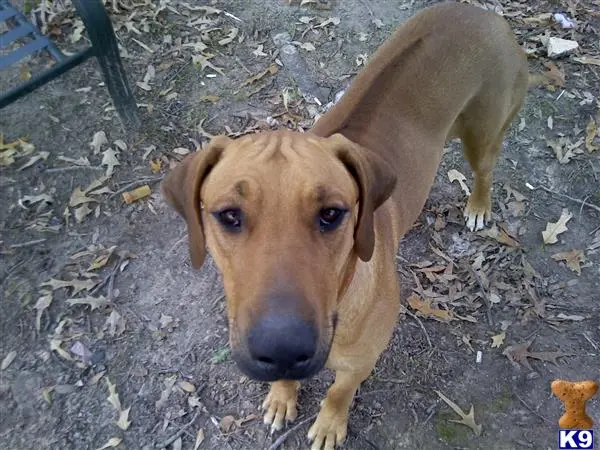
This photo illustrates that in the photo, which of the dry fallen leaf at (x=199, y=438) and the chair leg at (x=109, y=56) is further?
the chair leg at (x=109, y=56)

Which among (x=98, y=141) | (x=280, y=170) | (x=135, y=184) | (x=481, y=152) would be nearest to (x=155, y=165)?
(x=135, y=184)

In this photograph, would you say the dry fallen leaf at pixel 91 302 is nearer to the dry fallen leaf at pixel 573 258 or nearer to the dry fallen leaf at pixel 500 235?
the dry fallen leaf at pixel 500 235

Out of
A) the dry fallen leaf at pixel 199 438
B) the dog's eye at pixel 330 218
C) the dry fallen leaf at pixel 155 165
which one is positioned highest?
the dog's eye at pixel 330 218

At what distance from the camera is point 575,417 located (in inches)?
149

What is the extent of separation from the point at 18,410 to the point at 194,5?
4.27 m

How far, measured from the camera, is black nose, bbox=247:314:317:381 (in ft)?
6.88

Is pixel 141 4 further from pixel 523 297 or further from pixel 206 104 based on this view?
pixel 523 297

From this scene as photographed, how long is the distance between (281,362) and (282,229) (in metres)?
0.51

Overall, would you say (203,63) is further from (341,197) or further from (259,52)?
(341,197)

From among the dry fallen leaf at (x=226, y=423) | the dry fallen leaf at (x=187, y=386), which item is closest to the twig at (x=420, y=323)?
the dry fallen leaf at (x=226, y=423)

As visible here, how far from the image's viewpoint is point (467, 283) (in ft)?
14.7

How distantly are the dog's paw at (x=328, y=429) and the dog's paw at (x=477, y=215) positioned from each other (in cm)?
199

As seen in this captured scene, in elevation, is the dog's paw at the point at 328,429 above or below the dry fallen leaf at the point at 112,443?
below

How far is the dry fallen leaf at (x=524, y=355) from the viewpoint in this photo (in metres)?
4.11
